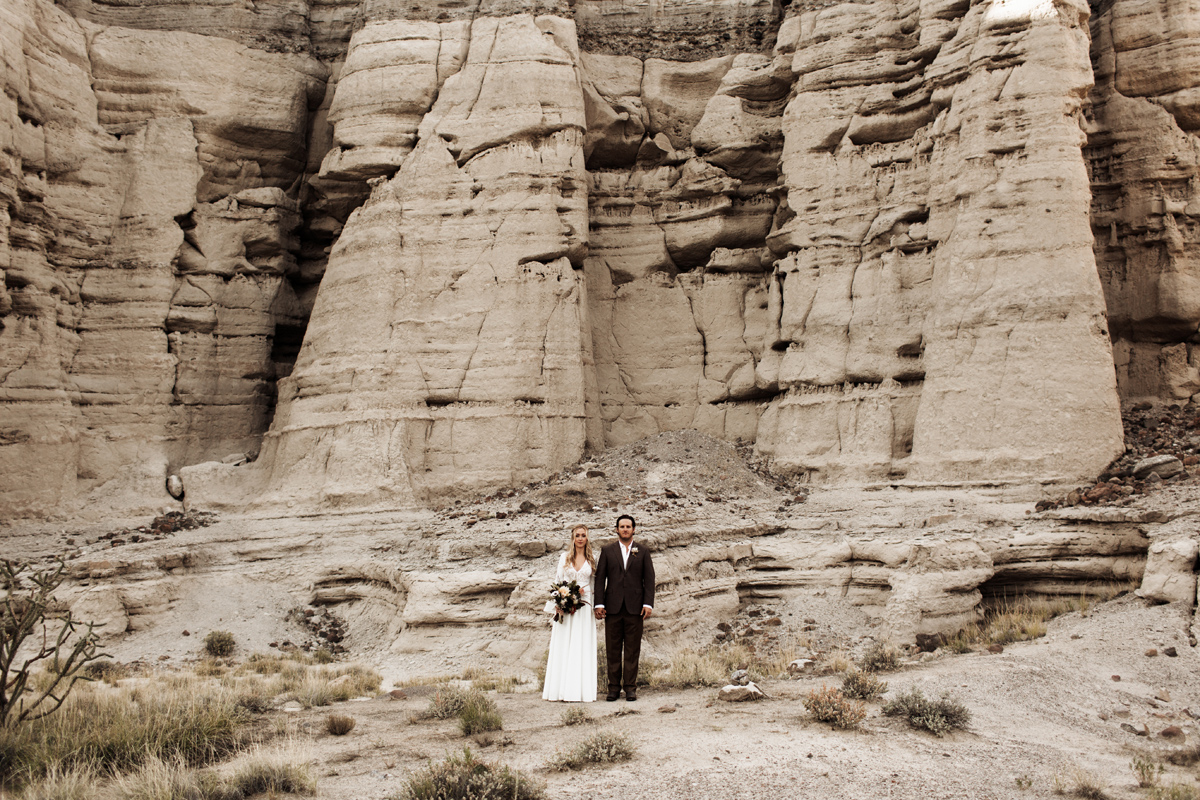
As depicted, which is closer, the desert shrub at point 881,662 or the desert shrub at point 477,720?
the desert shrub at point 477,720

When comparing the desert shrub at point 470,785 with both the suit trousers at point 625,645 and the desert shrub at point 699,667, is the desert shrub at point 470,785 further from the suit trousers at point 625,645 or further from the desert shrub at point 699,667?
the desert shrub at point 699,667

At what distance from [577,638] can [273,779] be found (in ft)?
9.41

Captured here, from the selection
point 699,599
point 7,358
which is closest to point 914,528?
point 699,599

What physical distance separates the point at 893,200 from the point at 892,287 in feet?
5.33

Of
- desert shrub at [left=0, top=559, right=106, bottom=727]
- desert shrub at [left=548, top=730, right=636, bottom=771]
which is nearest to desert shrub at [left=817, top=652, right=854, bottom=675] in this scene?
desert shrub at [left=548, top=730, right=636, bottom=771]

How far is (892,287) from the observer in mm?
15547

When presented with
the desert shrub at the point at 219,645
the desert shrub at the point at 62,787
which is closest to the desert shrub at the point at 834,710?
the desert shrub at the point at 62,787

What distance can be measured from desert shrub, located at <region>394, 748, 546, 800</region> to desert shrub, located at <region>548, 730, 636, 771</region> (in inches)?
15.6

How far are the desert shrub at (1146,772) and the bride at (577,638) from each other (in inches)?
160

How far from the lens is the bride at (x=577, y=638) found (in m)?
7.88

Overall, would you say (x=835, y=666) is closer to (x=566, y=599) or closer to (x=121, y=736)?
(x=566, y=599)

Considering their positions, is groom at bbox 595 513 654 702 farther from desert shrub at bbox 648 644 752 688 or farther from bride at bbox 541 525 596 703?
desert shrub at bbox 648 644 752 688

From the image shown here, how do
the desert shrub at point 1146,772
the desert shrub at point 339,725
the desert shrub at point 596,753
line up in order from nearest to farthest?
the desert shrub at point 1146,772 → the desert shrub at point 596,753 → the desert shrub at point 339,725

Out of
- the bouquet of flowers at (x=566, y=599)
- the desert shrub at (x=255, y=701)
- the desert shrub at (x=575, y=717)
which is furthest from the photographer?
the desert shrub at (x=255, y=701)
